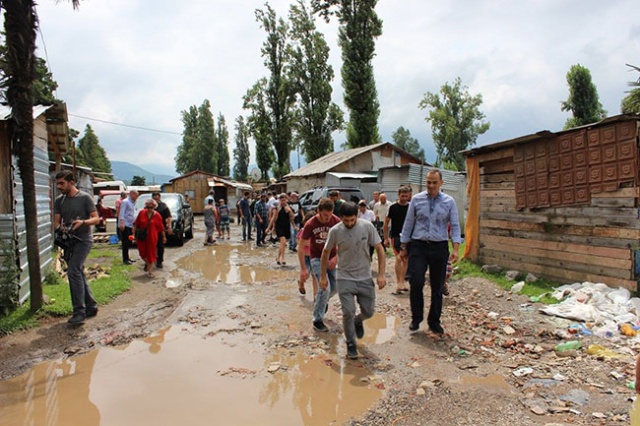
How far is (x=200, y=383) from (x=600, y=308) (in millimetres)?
5363

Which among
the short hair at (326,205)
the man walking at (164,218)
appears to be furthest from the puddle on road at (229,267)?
the short hair at (326,205)

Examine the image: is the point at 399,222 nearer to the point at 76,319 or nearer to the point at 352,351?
the point at 352,351

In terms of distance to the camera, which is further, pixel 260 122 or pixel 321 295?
pixel 260 122

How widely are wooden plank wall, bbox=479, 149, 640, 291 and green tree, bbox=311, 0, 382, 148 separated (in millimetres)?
26228

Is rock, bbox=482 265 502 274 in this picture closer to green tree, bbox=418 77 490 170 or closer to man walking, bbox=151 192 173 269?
man walking, bbox=151 192 173 269

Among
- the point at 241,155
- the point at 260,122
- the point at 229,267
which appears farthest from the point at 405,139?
the point at 229,267

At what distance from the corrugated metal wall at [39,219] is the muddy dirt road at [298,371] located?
1.24 metres

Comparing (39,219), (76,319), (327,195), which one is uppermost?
(327,195)

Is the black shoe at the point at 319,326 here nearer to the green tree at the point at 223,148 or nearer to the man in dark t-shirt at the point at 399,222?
the man in dark t-shirt at the point at 399,222

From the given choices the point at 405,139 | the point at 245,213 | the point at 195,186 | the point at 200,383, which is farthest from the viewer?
the point at 405,139

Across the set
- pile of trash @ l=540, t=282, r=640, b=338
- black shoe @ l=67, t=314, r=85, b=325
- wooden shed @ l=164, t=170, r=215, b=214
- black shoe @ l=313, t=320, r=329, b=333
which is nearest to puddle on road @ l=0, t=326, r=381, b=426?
black shoe @ l=313, t=320, r=329, b=333

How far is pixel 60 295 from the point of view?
7117 millimetres

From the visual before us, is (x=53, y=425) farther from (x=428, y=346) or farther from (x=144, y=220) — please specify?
(x=144, y=220)

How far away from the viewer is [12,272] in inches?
239
